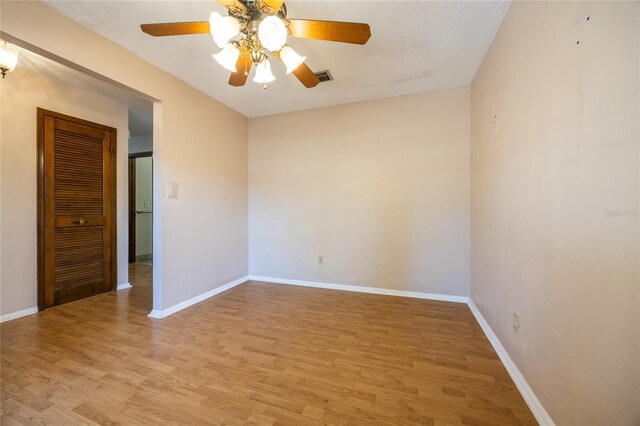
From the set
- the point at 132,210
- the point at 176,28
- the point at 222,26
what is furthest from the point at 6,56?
the point at 132,210

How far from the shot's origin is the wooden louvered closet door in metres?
2.56

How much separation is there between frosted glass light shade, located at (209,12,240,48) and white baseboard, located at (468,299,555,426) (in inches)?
101

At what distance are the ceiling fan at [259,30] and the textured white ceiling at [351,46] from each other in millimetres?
410

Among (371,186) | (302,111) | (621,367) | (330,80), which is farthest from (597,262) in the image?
(302,111)

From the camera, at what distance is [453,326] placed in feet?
7.36

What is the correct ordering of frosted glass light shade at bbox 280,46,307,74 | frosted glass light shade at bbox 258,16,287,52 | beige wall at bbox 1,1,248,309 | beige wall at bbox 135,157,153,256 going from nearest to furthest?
frosted glass light shade at bbox 258,16,287,52 → frosted glass light shade at bbox 280,46,307,74 → beige wall at bbox 1,1,248,309 → beige wall at bbox 135,157,153,256

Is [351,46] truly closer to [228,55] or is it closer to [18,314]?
[228,55]

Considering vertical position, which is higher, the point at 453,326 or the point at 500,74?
the point at 500,74

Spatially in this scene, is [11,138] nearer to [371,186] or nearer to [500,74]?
[371,186]

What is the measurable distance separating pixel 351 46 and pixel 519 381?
2.74 meters

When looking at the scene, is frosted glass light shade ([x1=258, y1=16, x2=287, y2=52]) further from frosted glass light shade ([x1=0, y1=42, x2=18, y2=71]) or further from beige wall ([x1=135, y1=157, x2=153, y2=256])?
beige wall ([x1=135, y1=157, x2=153, y2=256])

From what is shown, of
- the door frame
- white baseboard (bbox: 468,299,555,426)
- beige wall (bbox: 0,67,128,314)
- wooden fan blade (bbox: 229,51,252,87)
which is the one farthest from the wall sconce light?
white baseboard (bbox: 468,299,555,426)

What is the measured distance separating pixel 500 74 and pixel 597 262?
1605 millimetres

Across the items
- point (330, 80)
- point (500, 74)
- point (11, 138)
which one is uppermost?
point (330, 80)
